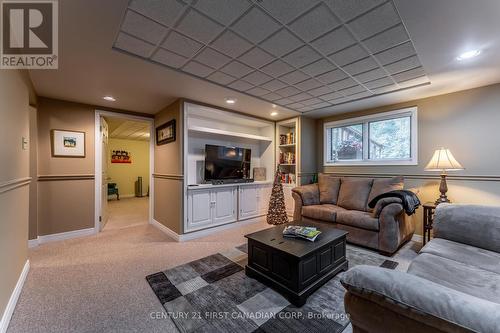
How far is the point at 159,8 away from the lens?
150 centimetres

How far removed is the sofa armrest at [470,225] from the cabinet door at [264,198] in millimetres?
2970

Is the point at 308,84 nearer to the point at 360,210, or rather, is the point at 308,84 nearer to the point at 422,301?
the point at 360,210

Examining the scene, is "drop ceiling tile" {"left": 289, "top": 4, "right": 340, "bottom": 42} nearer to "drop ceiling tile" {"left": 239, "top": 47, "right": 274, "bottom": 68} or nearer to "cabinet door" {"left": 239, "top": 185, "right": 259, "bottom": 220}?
"drop ceiling tile" {"left": 239, "top": 47, "right": 274, "bottom": 68}

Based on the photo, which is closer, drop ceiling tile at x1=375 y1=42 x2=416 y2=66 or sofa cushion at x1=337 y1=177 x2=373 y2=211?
drop ceiling tile at x1=375 y1=42 x2=416 y2=66

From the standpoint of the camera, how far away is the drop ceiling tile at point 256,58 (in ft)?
6.80

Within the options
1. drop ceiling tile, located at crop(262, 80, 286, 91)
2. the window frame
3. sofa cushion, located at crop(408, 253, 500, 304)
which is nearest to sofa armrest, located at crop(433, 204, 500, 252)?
sofa cushion, located at crop(408, 253, 500, 304)

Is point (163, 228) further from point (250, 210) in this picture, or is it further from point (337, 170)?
point (337, 170)

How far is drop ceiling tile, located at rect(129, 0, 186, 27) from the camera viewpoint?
4.75 feet

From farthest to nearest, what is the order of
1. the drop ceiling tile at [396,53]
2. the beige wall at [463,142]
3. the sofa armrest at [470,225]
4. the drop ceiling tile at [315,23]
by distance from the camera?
the beige wall at [463,142] < the drop ceiling tile at [396,53] < the sofa armrest at [470,225] < the drop ceiling tile at [315,23]

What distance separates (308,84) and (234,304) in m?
2.68

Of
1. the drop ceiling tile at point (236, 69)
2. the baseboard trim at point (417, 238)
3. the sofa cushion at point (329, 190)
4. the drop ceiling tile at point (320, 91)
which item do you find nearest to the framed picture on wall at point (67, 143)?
the drop ceiling tile at point (236, 69)

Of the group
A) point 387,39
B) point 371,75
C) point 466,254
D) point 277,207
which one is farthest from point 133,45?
point 277,207

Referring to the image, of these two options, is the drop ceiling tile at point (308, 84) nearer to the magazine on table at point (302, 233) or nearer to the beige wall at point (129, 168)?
the magazine on table at point (302, 233)

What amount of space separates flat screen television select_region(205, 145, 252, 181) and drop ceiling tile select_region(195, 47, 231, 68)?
177cm
